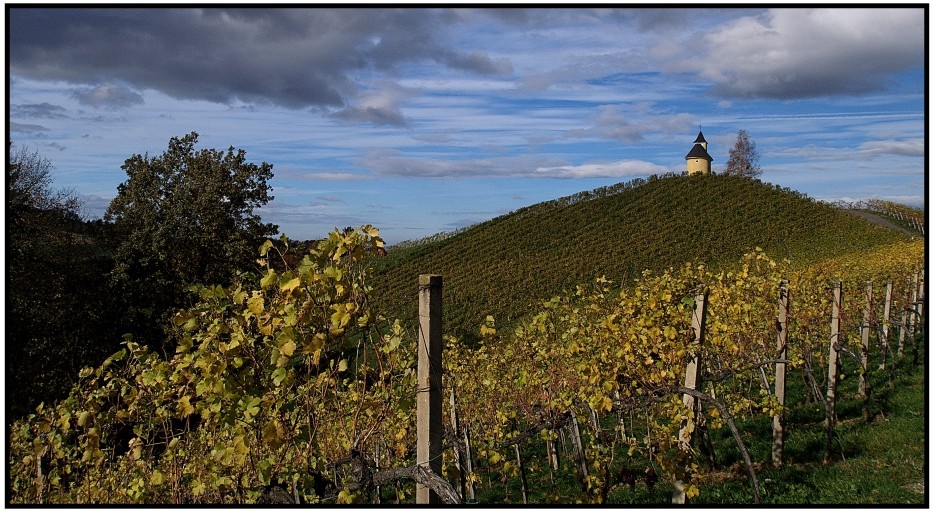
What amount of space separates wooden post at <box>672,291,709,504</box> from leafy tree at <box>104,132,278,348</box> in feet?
41.6

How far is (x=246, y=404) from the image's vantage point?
3299 mm

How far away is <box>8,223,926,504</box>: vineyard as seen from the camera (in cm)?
335

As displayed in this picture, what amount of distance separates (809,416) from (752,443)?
5.65 feet

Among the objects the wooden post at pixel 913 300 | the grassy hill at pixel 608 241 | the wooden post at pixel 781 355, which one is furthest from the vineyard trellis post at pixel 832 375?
the grassy hill at pixel 608 241

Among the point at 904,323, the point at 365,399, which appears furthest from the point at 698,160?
the point at 365,399

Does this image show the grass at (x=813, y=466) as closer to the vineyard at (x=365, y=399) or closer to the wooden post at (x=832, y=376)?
the vineyard at (x=365, y=399)

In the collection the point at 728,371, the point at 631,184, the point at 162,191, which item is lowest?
the point at 728,371

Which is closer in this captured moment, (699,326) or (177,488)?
(177,488)

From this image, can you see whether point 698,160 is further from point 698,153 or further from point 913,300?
point 913,300

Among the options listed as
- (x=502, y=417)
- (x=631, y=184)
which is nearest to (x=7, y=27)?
(x=502, y=417)

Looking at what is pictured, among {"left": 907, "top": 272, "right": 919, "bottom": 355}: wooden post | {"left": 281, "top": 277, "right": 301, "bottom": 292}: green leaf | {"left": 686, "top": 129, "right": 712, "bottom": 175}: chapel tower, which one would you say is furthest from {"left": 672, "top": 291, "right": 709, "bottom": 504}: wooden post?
{"left": 686, "top": 129, "right": 712, "bottom": 175}: chapel tower

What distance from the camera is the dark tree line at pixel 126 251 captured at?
14.1 metres

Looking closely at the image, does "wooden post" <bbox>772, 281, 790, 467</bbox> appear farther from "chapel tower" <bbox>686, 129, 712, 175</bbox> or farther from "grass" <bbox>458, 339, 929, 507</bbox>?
"chapel tower" <bbox>686, 129, 712, 175</bbox>

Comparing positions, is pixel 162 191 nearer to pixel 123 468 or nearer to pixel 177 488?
pixel 123 468
